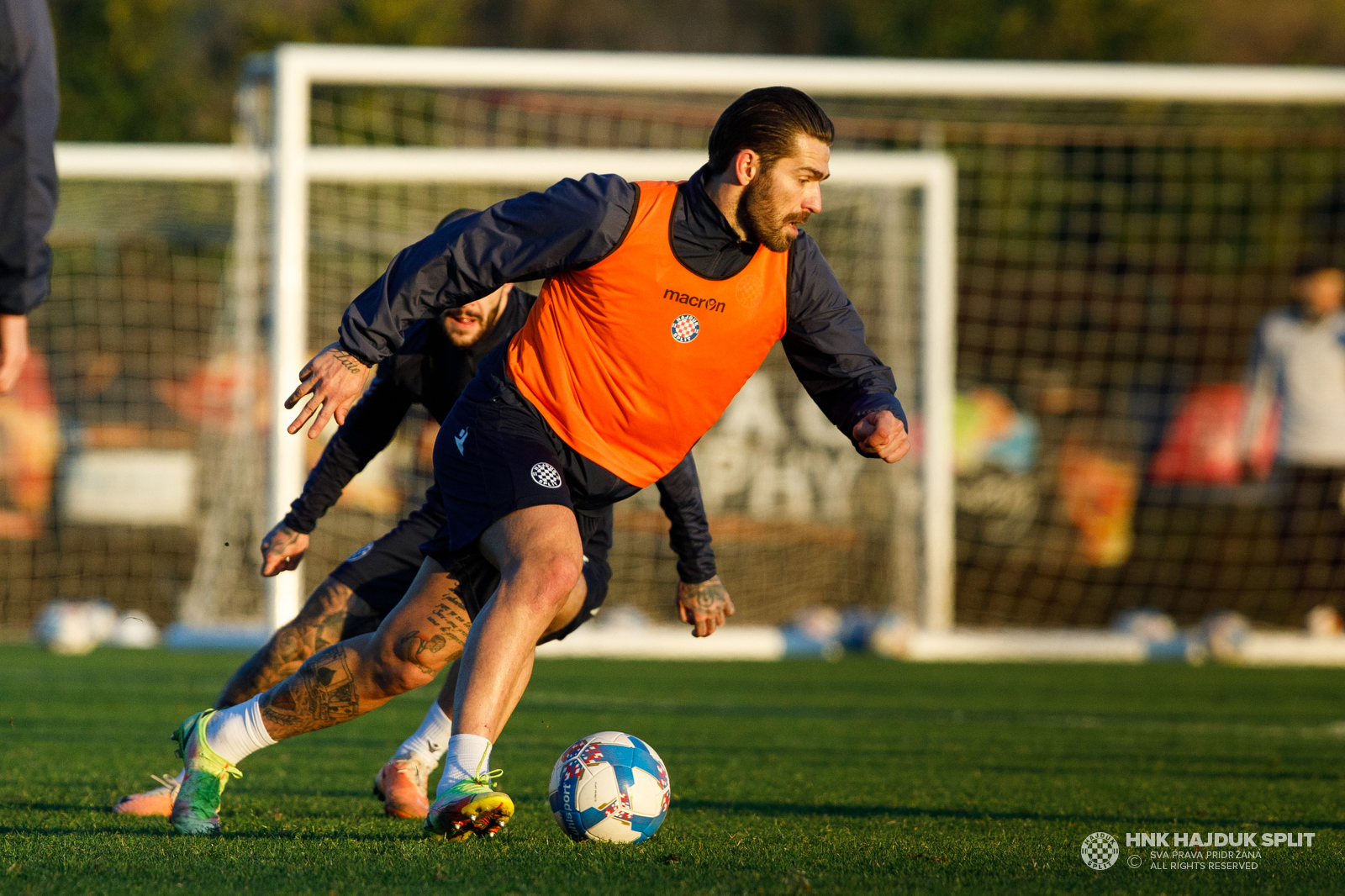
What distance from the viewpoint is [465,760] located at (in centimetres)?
351

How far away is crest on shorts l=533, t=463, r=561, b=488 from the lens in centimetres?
380

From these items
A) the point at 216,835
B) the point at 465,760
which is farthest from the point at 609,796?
the point at 216,835

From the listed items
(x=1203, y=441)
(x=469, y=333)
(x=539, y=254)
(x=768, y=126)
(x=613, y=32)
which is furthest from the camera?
(x=613, y=32)

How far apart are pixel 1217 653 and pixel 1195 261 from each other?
997 cm

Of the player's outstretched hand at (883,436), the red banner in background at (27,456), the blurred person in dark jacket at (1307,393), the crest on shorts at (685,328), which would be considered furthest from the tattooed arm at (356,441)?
the red banner in background at (27,456)

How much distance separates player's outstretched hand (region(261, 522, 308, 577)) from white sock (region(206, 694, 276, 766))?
624 millimetres

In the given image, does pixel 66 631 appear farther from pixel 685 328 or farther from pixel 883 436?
pixel 883 436

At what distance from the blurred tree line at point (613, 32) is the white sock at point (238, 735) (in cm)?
2009

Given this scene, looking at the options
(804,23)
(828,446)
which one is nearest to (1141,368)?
(828,446)

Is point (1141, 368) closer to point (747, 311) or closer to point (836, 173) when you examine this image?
point (836, 173)

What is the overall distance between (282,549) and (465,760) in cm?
137

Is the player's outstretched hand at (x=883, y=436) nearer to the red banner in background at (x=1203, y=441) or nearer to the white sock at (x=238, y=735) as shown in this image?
the white sock at (x=238, y=735)

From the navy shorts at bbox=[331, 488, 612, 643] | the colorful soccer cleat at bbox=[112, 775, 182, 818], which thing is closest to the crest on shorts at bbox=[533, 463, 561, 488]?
the navy shorts at bbox=[331, 488, 612, 643]

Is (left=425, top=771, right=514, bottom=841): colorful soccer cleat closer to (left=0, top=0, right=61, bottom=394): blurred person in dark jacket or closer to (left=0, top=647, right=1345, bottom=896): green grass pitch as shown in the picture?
(left=0, top=647, right=1345, bottom=896): green grass pitch
